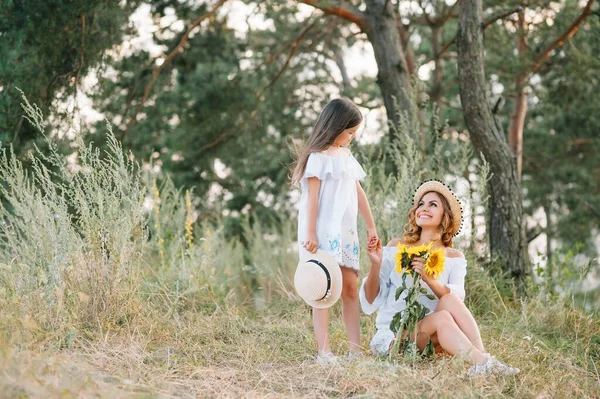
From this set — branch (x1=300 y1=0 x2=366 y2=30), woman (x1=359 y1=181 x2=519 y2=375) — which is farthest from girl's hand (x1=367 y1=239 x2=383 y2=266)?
branch (x1=300 y1=0 x2=366 y2=30)

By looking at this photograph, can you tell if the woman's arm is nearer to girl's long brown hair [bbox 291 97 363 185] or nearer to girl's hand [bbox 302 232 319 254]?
girl's hand [bbox 302 232 319 254]

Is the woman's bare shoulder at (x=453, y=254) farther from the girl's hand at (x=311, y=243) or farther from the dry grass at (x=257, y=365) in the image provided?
the girl's hand at (x=311, y=243)

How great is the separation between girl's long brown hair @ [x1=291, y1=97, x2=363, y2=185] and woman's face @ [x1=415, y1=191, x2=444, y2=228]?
62 centimetres

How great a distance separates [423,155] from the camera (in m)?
6.78

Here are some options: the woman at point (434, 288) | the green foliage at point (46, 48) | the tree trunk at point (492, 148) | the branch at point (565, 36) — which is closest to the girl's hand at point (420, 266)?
the woman at point (434, 288)

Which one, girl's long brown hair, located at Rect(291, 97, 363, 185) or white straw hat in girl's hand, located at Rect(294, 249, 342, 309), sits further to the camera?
girl's long brown hair, located at Rect(291, 97, 363, 185)

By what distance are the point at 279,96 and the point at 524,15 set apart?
420cm

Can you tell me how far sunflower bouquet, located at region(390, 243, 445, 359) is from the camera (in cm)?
380

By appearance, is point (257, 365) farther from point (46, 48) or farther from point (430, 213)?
point (46, 48)

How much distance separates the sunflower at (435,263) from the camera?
12.4 feet

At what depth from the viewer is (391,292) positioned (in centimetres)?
423

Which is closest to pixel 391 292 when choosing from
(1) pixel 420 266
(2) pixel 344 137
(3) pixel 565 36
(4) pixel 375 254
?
(4) pixel 375 254

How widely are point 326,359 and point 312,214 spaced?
80cm

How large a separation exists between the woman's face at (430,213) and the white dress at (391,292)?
218mm
